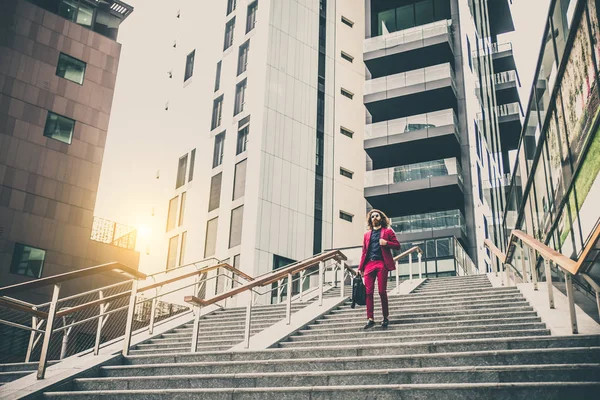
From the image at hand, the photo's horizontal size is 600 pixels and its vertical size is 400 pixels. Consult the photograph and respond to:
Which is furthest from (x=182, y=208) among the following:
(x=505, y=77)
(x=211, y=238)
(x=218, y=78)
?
(x=505, y=77)

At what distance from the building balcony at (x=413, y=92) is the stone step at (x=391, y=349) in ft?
82.1

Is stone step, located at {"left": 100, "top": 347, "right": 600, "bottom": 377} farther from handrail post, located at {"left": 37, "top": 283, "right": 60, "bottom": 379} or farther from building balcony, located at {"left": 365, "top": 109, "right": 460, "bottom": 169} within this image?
building balcony, located at {"left": 365, "top": 109, "right": 460, "bottom": 169}

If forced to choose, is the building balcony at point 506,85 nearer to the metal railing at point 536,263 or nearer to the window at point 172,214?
the window at point 172,214

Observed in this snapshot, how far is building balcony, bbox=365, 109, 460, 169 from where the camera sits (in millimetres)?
28828

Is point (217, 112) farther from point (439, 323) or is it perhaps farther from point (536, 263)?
point (439, 323)

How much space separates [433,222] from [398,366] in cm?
2178

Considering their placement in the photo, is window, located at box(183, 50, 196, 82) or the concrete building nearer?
the concrete building

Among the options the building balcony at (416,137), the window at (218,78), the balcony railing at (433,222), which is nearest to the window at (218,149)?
the window at (218,78)

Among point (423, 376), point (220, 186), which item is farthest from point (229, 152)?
point (423, 376)

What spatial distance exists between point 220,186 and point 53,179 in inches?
278

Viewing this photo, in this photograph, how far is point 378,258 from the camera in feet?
26.7

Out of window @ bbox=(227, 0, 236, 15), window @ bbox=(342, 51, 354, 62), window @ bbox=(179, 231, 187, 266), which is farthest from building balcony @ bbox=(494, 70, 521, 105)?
window @ bbox=(179, 231, 187, 266)

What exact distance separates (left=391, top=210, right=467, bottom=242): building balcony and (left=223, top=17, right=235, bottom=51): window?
1258 centimetres

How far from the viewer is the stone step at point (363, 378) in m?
4.99
